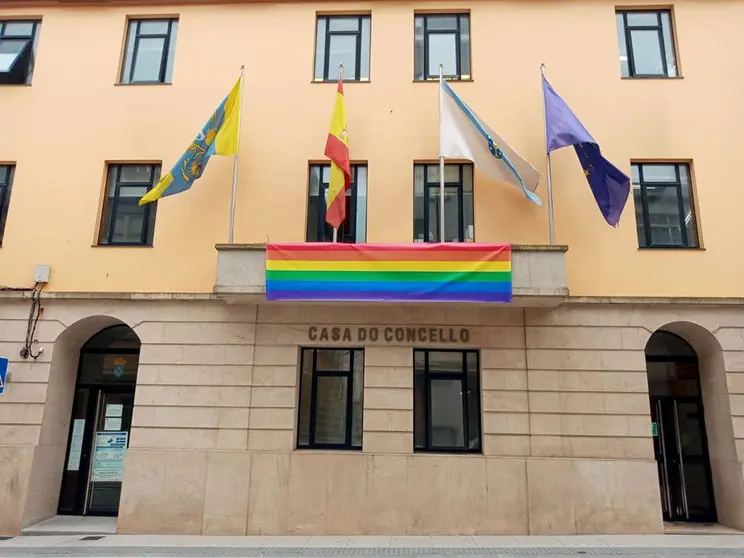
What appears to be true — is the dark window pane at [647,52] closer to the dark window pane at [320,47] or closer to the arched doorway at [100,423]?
the dark window pane at [320,47]

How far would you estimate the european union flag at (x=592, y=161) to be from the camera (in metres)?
10.7

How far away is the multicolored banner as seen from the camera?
33.4ft

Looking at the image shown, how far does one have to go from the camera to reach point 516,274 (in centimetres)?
1036

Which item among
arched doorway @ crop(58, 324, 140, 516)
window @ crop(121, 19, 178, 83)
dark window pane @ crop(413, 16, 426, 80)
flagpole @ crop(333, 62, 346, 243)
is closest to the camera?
flagpole @ crop(333, 62, 346, 243)

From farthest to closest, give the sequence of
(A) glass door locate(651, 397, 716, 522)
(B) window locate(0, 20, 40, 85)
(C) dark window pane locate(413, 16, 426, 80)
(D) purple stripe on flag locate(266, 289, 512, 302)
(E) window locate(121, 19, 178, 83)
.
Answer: (E) window locate(121, 19, 178, 83), (B) window locate(0, 20, 40, 85), (C) dark window pane locate(413, 16, 426, 80), (A) glass door locate(651, 397, 716, 522), (D) purple stripe on flag locate(266, 289, 512, 302)

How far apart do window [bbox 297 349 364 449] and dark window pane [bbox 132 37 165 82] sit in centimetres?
752

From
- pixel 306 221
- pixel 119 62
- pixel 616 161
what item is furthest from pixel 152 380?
pixel 616 161

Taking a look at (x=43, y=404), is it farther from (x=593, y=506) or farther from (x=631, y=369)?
(x=631, y=369)

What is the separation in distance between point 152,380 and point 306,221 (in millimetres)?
4465

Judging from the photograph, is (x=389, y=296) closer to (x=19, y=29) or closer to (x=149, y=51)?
(x=149, y=51)

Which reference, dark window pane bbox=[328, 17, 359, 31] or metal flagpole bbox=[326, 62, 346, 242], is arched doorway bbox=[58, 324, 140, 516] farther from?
dark window pane bbox=[328, 17, 359, 31]

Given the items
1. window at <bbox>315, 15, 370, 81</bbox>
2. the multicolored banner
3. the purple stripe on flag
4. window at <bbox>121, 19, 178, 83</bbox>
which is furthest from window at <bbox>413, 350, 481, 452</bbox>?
window at <bbox>121, 19, 178, 83</bbox>

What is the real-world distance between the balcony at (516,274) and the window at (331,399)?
1891 mm

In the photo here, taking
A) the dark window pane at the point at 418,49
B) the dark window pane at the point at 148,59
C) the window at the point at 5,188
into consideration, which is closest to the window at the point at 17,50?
the window at the point at 5,188
